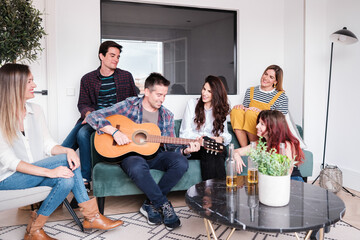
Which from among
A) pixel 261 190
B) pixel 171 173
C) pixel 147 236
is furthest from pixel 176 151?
pixel 261 190

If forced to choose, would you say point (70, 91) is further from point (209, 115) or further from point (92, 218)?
point (92, 218)

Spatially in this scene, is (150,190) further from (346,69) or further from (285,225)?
(346,69)

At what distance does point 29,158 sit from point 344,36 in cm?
299

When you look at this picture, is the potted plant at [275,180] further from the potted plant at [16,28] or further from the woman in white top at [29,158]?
the potted plant at [16,28]

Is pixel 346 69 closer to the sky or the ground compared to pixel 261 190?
closer to the sky

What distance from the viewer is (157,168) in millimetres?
2498

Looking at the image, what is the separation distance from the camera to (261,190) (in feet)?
4.96

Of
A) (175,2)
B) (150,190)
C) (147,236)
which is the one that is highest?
(175,2)

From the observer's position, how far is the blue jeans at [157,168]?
222 centimetres

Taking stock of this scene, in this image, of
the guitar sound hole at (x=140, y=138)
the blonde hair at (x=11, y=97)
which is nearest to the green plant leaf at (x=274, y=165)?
the guitar sound hole at (x=140, y=138)

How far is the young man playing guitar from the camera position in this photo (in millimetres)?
2221

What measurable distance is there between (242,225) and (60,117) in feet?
8.22

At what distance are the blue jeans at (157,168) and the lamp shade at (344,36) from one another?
6.41 ft

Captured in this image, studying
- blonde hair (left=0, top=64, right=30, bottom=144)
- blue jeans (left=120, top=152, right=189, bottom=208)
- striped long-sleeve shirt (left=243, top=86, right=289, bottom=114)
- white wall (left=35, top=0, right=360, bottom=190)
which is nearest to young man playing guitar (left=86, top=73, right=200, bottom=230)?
blue jeans (left=120, top=152, right=189, bottom=208)
